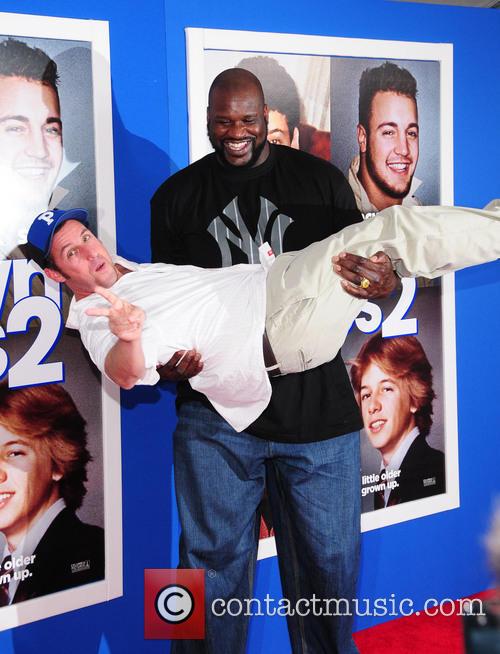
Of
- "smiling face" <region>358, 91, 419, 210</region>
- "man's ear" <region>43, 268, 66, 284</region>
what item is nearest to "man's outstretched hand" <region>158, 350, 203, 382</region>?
"man's ear" <region>43, 268, 66, 284</region>

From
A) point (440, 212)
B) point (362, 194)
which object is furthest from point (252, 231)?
point (362, 194)

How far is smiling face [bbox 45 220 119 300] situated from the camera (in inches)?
65.1

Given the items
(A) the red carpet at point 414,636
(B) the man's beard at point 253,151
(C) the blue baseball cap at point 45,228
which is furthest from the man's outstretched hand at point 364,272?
(A) the red carpet at point 414,636

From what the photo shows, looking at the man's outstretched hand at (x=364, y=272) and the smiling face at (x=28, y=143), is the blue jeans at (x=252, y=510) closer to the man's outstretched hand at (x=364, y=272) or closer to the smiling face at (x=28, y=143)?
the man's outstretched hand at (x=364, y=272)

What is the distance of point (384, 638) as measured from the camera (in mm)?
2408

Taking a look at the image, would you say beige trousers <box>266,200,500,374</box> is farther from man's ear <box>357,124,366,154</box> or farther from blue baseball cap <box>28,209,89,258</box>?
man's ear <box>357,124,366,154</box>

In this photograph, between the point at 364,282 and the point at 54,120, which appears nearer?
the point at 364,282

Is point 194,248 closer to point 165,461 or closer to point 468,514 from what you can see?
point 165,461

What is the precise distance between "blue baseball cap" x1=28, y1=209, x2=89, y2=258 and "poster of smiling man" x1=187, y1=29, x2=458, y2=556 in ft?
1.61

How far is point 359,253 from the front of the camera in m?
1.61

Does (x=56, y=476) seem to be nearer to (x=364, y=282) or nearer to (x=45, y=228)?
(x=45, y=228)

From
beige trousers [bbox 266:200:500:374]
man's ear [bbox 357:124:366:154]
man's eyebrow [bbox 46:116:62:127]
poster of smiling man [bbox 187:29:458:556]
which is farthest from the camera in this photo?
man's ear [bbox 357:124:366:154]

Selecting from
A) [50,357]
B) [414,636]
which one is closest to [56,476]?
[50,357]

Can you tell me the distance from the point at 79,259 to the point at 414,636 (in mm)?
1649
